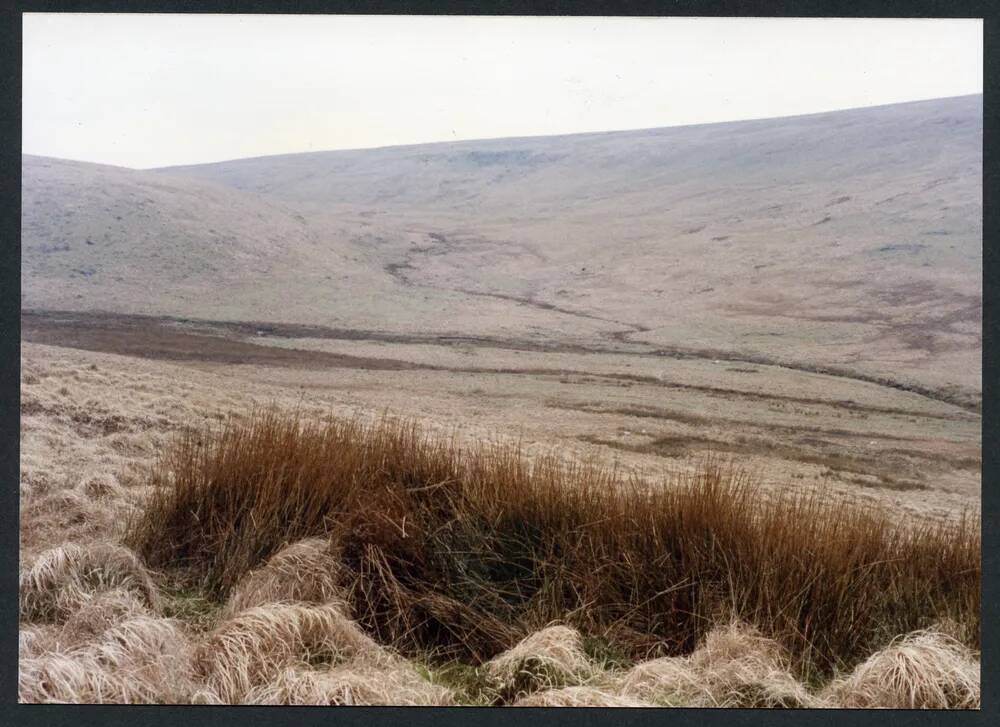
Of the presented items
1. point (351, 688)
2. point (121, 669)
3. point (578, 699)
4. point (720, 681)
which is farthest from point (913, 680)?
point (121, 669)

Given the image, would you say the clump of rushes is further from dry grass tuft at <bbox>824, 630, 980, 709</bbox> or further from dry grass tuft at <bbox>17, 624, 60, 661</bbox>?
dry grass tuft at <bbox>17, 624, 60, 661</bbox>

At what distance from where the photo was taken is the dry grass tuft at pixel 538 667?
3896 millimetres

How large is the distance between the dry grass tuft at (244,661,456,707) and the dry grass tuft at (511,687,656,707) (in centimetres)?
39

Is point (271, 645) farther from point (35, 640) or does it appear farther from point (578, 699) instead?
point (578, 699)

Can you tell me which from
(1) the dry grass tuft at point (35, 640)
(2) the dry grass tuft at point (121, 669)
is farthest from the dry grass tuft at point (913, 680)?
(1) the dry grass tuft at point (35, 640)

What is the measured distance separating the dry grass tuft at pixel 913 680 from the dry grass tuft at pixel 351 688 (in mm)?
1908

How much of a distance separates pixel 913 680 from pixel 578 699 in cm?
162

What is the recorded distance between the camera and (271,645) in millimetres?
3902

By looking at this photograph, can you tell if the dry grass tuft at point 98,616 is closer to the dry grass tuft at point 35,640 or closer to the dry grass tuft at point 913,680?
the dry grass tuft at point 35,640

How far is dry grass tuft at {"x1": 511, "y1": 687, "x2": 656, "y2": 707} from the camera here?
12.5 ft

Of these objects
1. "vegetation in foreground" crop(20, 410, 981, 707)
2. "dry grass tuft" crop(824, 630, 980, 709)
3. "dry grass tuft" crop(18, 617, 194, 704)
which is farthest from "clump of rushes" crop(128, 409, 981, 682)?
"dry grass tuft" crop(18, 617, 194, 704)

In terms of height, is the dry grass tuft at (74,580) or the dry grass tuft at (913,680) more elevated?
the dry grass tuft at (74,580)

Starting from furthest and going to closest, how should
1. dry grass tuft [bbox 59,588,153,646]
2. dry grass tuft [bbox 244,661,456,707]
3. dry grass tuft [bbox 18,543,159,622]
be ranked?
dry grass tuft [bbox 18,543,159,622], dry grass tuft [bbox 59,588,153,646], dry grass tuft [bbox 244,661,456,707]

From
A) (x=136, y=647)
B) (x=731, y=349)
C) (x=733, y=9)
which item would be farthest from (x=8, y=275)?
(x=731, y=349)
